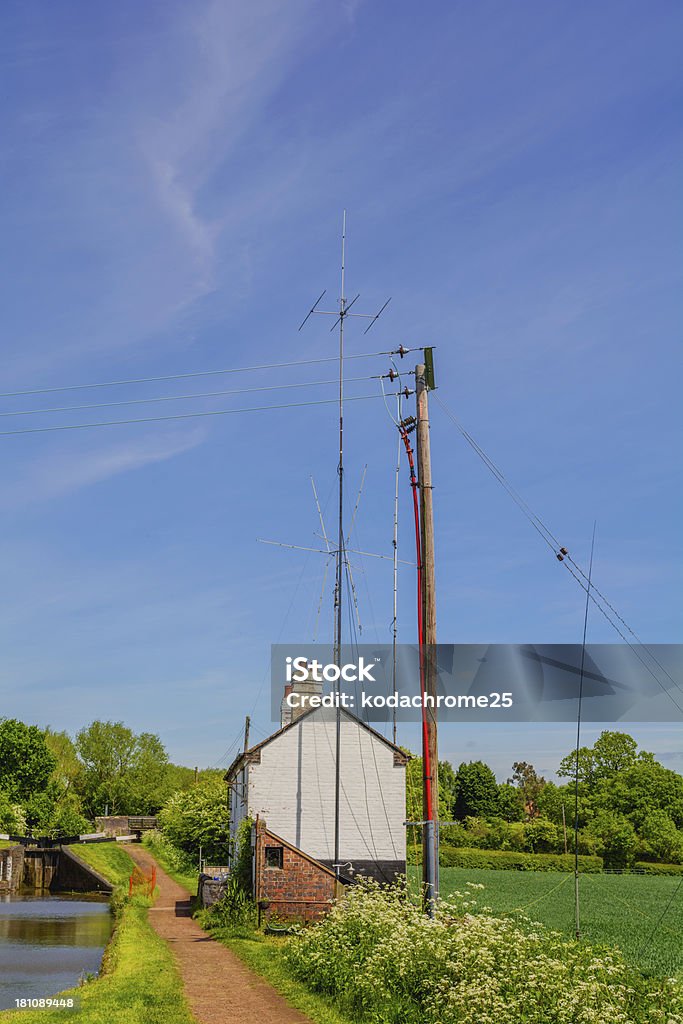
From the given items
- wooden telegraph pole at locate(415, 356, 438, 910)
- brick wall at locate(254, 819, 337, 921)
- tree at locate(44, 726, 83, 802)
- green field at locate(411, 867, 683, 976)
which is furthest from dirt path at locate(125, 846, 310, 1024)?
tree at locate(44, 726, 83, 802)

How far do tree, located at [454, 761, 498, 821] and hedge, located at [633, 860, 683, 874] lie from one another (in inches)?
1693

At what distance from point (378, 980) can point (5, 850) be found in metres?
58.1

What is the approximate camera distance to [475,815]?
11775cm

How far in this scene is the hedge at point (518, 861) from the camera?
75.8 m

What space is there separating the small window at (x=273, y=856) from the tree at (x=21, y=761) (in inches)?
2698

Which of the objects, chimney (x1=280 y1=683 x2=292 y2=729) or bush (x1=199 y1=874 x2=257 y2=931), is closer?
bush (x1=199 y1=874 x2=257 y2=931)

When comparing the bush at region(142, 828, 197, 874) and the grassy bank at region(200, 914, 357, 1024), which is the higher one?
the grassy bank at region(200, 914, 357, 1024)

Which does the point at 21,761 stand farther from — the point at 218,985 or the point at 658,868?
the point at 218,985

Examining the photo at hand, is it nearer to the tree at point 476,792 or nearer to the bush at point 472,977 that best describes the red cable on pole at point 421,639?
the bush at point 472,977

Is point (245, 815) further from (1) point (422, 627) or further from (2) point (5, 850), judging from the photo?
(2) point (5, 850)

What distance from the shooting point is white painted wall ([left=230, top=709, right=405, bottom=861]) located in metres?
33.3

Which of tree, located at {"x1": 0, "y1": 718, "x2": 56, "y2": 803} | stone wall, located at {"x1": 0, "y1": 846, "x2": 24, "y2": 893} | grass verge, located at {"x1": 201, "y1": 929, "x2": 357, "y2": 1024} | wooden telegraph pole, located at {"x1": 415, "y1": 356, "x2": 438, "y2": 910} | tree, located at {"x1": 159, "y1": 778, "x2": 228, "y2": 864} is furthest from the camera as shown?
tree, located at {"x1": 0, "y1": 718, "x2": 56, "y2": 803}

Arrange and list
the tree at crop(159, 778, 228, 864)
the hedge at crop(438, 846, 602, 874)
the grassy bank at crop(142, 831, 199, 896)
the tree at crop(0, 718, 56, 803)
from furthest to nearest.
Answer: the tree at crop(0, 718, 56, 803), the hedge at crop(438, 846, 602, 874), the tree at crop(159, 778, 228, 864), the grassy bank at crop(142, 831, 199, 896)

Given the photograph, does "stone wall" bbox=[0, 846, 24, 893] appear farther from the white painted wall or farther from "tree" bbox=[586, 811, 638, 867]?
"tree" bbox=[586, 811, 638, 867]
